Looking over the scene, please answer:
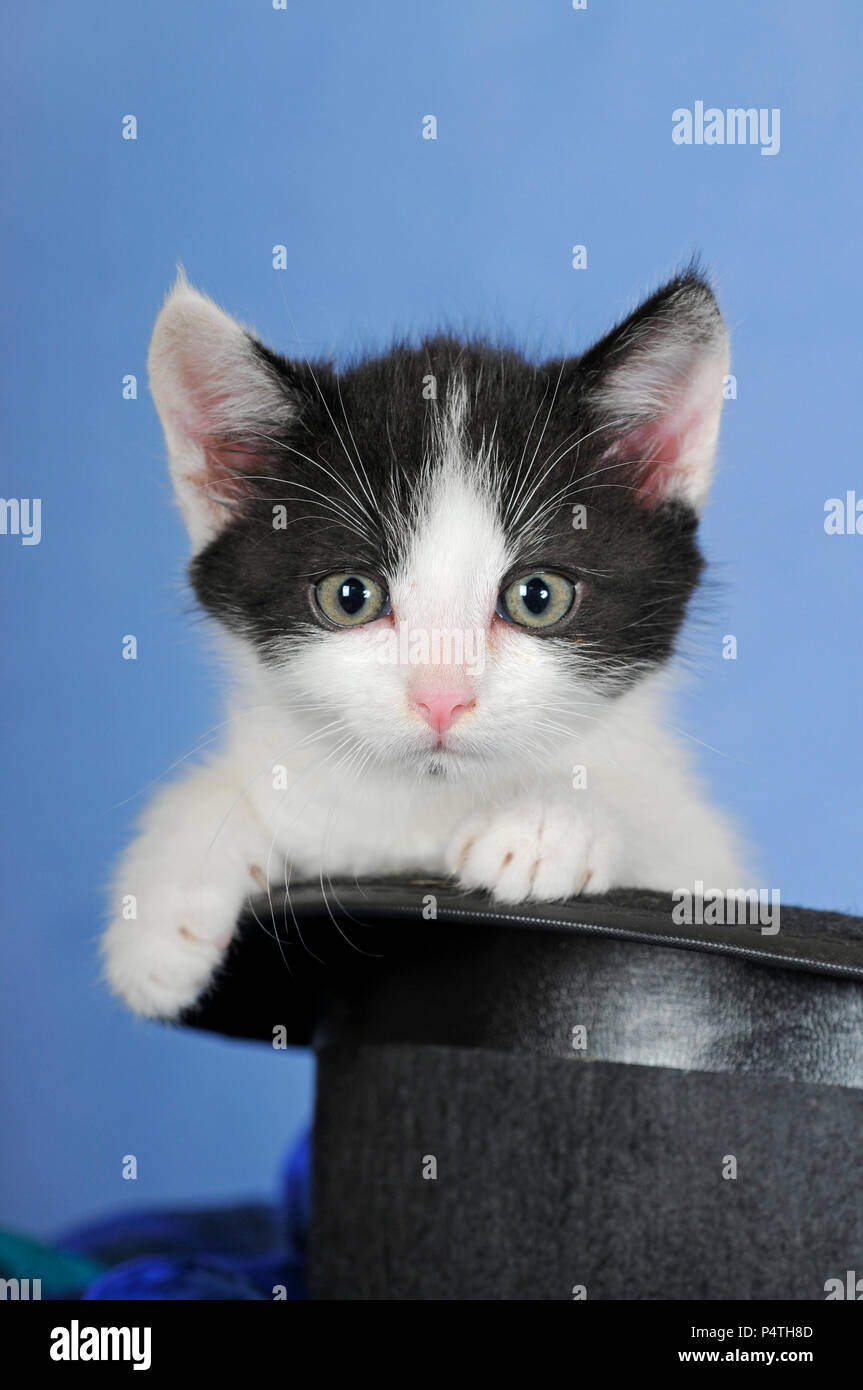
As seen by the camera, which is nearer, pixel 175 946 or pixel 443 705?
pixel 443 705

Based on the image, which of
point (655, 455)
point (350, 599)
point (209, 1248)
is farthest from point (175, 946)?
point (209, 1248)

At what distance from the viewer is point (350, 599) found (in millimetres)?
1523

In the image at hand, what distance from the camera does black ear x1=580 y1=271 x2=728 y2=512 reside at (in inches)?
59.7

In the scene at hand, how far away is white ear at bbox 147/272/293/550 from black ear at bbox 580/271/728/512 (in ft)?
1.31

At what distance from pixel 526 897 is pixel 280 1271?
114cm

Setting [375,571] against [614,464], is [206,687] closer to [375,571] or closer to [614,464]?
[375,571]

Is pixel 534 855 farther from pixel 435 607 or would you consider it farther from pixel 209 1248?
pixel 209 1248

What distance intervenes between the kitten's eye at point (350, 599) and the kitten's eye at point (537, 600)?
0.14m

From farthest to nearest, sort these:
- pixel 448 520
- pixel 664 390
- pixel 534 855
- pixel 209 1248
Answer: pixel 209 1248, pixel 664 390, pixel 448 520, pixel 534 855

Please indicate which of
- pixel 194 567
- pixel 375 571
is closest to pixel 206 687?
pixel 194 567

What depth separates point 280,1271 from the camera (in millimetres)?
2139

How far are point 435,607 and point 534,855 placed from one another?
298 millimetres

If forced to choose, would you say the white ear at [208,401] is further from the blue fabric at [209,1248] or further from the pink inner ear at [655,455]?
the blue fabric at [209,1248]
